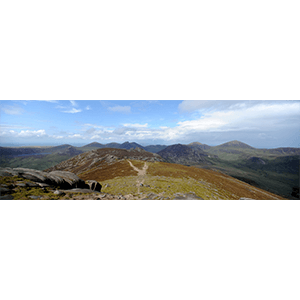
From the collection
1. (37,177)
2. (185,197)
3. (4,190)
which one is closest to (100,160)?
(37,177)

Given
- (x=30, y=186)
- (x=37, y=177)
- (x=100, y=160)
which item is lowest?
(x=100, y=160)

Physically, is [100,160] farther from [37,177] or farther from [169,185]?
[37,177]

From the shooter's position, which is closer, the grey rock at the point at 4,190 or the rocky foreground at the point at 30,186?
the grey rock at the point at 4,190

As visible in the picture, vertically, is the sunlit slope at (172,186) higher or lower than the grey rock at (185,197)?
lower

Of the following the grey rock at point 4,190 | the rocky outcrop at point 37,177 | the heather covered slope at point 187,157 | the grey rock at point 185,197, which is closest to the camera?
the grey rock at point 4,190

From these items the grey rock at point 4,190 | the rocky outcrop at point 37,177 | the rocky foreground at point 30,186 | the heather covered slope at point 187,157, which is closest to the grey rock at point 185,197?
the rocky foreground at point 30,186

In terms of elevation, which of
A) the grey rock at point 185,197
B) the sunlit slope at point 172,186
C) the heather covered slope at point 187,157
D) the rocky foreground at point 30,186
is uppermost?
the rocky foreground at point 30,186

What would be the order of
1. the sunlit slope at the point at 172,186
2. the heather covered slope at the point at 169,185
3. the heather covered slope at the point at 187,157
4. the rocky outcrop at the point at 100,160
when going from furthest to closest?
1. the heather covered slope at the point at 187,157
2. the rocky outcrop at the point at 100,160
3. the sunlit slope at the point at 172,186
4. the heather covered slope at the point at 169,185

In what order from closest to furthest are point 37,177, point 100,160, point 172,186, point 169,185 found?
point 37,177 → point 172,186 → point 169,185 → point 100,160

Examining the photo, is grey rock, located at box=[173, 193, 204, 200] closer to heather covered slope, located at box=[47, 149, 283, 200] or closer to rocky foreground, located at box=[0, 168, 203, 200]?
heather covered slope, located at box=[47, 149, 283, 200]

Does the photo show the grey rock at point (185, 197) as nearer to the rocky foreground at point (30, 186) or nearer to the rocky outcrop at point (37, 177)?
the rocky foreground at point (30, 186)
